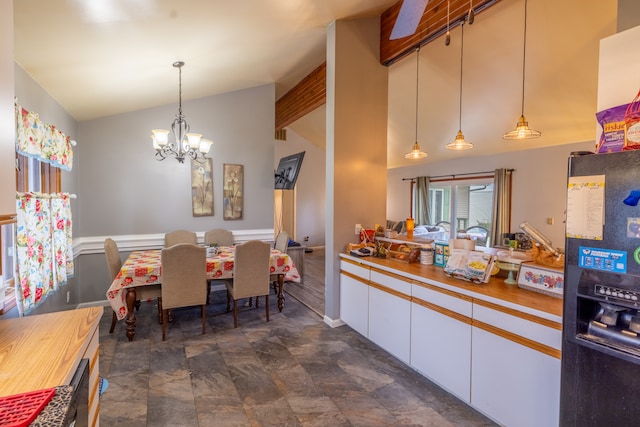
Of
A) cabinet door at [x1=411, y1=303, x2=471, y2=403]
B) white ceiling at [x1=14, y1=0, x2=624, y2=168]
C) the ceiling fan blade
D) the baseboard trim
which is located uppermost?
white ceiling at [x1=14, y1=0, x2=624, y2=168]

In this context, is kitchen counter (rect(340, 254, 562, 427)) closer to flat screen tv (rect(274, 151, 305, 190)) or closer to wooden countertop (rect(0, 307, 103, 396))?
wooden countertop (rect(0, 307, 103, 396))

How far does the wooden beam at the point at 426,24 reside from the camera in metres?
2.65

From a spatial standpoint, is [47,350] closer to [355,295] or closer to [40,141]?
[40,141]

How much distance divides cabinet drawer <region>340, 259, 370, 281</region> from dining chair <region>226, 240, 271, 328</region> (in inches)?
33.8

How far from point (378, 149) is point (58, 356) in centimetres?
327

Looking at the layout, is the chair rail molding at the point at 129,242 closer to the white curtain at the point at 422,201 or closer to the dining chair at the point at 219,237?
the dining chair at the point at 219,237

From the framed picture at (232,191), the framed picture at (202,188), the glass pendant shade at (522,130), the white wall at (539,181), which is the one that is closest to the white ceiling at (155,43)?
the framed picture at (202,188)

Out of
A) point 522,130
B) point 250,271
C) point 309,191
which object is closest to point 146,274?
point 250,271

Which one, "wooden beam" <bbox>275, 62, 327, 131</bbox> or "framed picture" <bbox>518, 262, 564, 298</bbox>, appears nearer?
"framed picture" <bbox>518, 262, 564, 298</bbox>

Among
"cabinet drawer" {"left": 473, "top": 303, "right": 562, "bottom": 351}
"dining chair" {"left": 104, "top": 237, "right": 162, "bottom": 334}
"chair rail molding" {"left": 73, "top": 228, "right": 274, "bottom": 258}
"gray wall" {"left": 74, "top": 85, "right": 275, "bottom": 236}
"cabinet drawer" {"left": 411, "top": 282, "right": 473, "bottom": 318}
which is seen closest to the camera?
"cabinet drawer" {"left": 473, "top": 303, "right": 562, "bottom": 351}

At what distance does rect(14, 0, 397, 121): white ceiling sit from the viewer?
1945 millimetres

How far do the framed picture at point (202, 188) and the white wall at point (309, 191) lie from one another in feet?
13.8

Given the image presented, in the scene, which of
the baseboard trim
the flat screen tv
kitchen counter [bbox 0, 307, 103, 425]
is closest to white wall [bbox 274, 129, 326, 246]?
the flat screen tv

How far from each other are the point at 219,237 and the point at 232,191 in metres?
0.74
